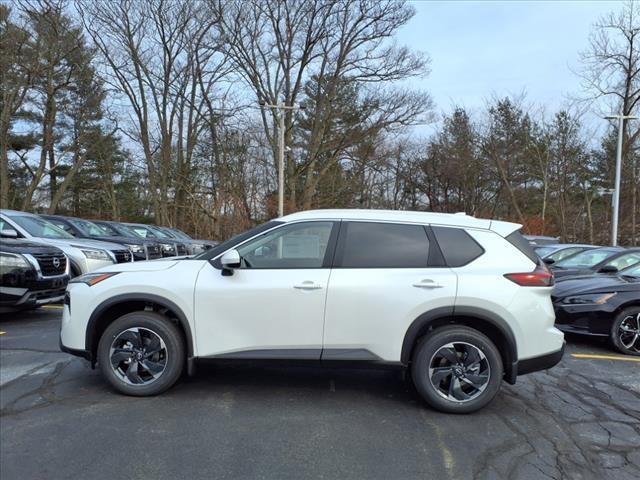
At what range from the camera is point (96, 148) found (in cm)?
2975

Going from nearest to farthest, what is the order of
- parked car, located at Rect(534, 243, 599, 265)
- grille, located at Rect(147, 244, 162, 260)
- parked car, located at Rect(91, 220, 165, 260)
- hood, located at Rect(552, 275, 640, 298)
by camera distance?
hood, located at Rect(552, 275, 640, 298)
parked car, located at Rect(534, 243, 599, 265)
grille, located at Rect(147, 244, 162, 260)
parked car, located at Rect(91, 220, 165, 260)

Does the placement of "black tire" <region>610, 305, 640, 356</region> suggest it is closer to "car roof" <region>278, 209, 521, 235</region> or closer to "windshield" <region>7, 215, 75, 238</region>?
"car roof" <region>278, 209, 521, 235</region>

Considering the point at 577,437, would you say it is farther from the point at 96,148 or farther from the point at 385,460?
the point at 96,148

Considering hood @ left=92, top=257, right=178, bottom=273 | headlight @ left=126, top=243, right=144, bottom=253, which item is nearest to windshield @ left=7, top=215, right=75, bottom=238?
headlight @ left=126, top=243, right=144, bottom=253

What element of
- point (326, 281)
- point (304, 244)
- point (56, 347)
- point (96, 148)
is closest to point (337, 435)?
point (326, 281)

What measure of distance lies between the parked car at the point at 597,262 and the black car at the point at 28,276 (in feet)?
27.0

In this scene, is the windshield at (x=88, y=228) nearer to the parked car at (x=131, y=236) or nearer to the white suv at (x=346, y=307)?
the parked car at (x=131, y=236)

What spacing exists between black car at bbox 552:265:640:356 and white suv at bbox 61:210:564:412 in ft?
9.10

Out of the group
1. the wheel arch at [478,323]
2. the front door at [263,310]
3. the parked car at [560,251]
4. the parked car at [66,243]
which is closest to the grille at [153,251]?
the parked car at [66,243]

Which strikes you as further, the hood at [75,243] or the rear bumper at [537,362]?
the hood at [75,243]

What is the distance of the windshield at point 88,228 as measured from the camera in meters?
12.9

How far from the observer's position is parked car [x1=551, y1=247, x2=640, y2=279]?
800 cm

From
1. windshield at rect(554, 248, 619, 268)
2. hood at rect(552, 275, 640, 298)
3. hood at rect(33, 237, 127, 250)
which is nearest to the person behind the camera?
hood at rect(552, 275, 640, 298)

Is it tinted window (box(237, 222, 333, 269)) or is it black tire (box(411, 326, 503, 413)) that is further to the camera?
tinted window (box(237, 222, 333, 269))
